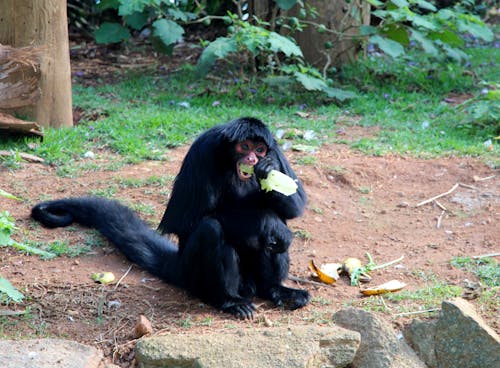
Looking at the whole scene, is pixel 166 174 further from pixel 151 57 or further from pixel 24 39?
pixel 151 57

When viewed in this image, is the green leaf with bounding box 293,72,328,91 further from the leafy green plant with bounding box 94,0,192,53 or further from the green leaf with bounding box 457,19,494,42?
the green leaf with bounding box 457,19,494,42

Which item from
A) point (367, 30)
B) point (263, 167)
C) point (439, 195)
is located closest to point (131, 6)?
point (367, 30)

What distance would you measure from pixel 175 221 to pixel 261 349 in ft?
4.22

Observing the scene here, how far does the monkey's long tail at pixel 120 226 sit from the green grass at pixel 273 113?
3.54ft

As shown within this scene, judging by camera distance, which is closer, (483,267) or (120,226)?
(483,267)

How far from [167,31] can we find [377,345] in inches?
245

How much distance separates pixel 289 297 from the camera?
5359 millimetres

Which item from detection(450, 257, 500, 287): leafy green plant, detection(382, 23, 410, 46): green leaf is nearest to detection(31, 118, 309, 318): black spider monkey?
detection(450, 257, 500, 287): leafy green plant

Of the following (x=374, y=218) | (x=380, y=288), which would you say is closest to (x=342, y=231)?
(x=374, y=218)

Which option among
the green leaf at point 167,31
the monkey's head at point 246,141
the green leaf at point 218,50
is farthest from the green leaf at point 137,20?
the monkey's head at point 246,141

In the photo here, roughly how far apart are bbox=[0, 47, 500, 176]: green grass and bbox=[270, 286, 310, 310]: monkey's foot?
2.56m

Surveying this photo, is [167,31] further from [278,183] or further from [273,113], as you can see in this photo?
[278,183]

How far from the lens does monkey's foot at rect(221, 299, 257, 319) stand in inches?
205

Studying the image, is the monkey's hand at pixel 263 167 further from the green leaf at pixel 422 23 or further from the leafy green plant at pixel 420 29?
the green leaf at pixel 422 23
